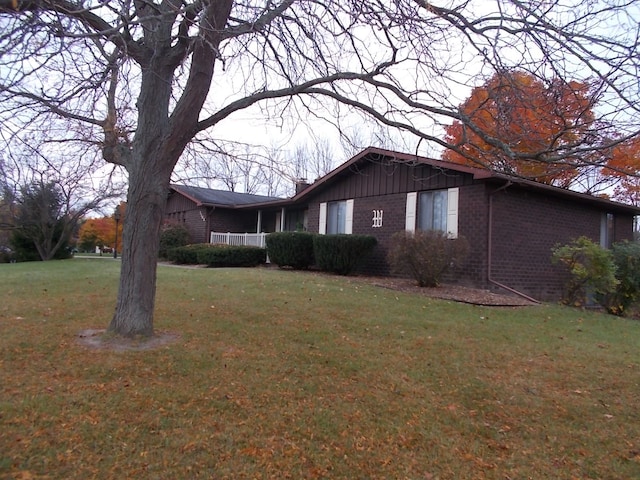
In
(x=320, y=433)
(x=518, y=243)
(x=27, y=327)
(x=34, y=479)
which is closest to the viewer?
(x=34, y=479)

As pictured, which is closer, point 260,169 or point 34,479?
point 34,479

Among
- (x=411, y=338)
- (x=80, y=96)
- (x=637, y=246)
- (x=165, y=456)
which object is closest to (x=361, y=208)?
(x=637, y=246)

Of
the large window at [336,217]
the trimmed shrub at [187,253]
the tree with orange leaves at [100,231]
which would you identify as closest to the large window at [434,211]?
the large window at [336,217]

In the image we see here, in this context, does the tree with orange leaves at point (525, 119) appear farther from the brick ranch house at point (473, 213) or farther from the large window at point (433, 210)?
the large window at point (433, 210)

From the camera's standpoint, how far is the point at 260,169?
738 cm

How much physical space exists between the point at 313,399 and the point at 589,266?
9065mm

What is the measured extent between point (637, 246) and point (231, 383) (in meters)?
11.4

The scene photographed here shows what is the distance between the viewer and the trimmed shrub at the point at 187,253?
19.0 metres

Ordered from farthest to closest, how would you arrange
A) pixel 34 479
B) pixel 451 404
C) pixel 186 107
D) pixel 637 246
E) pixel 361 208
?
1. pixel 361 208
2. pixel 637 246
3. pixel 186 107
4. pixel 451 404
5. pixel 34 479

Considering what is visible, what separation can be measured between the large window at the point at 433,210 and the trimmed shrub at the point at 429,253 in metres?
1.54

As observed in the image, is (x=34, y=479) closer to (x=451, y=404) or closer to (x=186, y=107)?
(x=451, y=404)

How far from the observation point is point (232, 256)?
56.8ft

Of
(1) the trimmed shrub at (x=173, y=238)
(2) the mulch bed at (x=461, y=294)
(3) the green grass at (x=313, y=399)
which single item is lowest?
(3) the green grass at (x=313, y=399)

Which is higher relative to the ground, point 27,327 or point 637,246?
point 637,246
